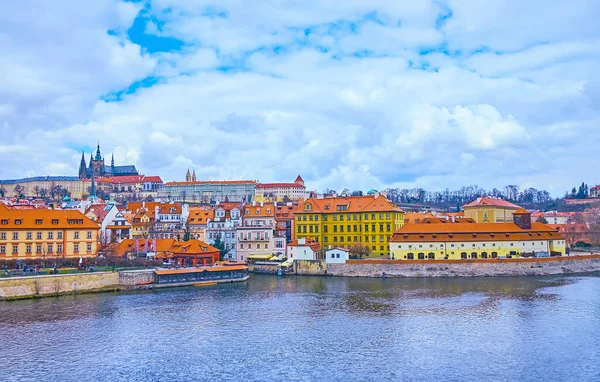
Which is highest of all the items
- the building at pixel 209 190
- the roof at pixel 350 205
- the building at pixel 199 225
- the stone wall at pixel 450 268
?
the building at pixel 209 190

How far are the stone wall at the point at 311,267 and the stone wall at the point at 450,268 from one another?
2.96 ft

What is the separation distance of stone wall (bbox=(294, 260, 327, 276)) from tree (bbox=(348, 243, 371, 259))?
6.53 metres

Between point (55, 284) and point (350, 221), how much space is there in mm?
36724

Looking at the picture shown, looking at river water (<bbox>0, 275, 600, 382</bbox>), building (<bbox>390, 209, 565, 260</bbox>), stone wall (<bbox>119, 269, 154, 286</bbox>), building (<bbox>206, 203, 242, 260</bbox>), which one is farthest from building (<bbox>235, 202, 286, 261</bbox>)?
river water (<bbox>0, 275, 600, 382</bbox>)

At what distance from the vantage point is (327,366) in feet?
80.3

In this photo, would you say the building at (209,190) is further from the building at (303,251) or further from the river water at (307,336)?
the river water at (307,336)

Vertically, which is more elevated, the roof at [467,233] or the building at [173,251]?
the roof at [467,233]

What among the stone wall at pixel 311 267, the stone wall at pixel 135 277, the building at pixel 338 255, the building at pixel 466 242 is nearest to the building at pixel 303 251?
the stone wall at pixel 311 267

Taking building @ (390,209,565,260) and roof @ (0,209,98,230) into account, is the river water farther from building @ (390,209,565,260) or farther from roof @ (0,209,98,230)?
building @ (390,209,565,260)

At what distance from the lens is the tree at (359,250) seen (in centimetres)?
6538

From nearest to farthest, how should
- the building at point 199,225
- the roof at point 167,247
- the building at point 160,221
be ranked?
1. the roof at point 167,247
2. the building at point 199,225
3. the building at point 160,221

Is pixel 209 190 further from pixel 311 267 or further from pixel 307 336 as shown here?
pixel 307 336

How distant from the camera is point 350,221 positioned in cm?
6950

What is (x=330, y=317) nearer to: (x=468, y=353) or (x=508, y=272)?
(x=468, y=353)
